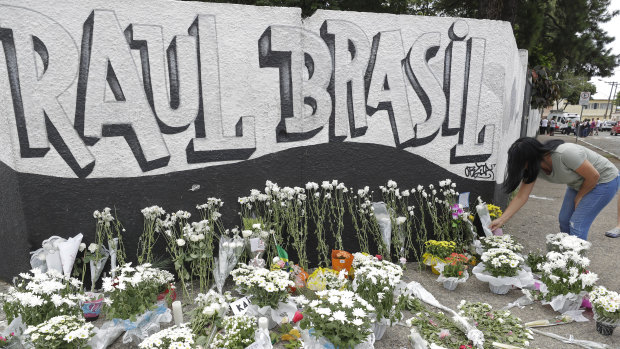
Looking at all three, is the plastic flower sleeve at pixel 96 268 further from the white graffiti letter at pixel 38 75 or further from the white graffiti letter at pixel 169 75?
the white graffiti letter at pixel 169 75

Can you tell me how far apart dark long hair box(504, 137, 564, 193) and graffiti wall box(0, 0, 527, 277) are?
2.91 ft

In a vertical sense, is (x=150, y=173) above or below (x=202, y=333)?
above

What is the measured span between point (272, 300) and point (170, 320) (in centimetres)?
85

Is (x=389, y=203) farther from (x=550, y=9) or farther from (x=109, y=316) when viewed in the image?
(x=550, y=9)

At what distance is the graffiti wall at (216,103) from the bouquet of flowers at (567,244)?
3.76 feet

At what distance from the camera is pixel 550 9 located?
1072cm

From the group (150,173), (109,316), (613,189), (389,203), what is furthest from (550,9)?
(109,316)

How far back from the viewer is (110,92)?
3293 mm

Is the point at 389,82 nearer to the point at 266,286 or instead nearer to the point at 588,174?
the point at 588,174

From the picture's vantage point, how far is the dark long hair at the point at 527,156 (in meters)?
3.38

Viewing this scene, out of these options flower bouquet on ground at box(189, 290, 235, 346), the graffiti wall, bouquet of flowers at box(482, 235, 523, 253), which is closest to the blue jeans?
bouquet of flowers at box(482, 235, 523, 253)

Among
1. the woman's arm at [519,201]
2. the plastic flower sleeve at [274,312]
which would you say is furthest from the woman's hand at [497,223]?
the plastic flower sleeve at [274,312]

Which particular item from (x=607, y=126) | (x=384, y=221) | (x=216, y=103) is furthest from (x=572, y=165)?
(x=607, y=126)
